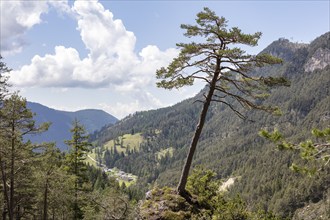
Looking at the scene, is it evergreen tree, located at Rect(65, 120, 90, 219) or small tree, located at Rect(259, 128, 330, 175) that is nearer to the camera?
small tree, located at Rect(259, 128, 330, 175)

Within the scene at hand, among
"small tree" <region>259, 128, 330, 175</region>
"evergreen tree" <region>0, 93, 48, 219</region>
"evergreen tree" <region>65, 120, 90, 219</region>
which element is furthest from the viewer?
"evergreen tree" <region>65, 120, 90, 219</region>

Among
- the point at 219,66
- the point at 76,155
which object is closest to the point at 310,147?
the point at 219,66

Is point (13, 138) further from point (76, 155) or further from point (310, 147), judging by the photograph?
point (310, 147)

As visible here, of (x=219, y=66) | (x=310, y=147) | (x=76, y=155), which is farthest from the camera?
(x=76, y=155)

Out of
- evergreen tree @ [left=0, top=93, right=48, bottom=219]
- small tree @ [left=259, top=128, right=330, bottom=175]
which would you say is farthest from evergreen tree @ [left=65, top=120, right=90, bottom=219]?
small tree @ [left=259, top=128, right=330, bottom=175]

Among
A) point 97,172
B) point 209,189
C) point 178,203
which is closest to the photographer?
point 178,203

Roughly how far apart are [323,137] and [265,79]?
12.4 m

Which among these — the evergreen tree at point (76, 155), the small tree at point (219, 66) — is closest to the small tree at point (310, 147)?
the small tree at point (219, 66)

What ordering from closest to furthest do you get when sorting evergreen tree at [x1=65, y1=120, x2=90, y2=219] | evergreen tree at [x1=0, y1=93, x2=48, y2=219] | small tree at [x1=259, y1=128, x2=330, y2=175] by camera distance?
small tree at [x1=259, y1=128, x2=330, y2=175] → evergreen tree at [x1=0, y1=93, x2=48, y2=219] → evergreen tree at [x1=65, y1=120, x2=90, y2=219]

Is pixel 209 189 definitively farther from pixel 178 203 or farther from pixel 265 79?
pixel 265 79

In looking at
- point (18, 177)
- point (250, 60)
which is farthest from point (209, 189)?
point (18, 177)

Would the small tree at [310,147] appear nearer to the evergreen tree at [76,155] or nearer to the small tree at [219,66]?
the small tree at [219,66]

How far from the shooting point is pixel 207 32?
70.4 feet

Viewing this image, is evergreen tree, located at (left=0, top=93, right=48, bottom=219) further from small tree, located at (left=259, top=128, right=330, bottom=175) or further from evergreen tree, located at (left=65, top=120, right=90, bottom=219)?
small tree, located at (left=259, top=128, right=330, bottom=175)
